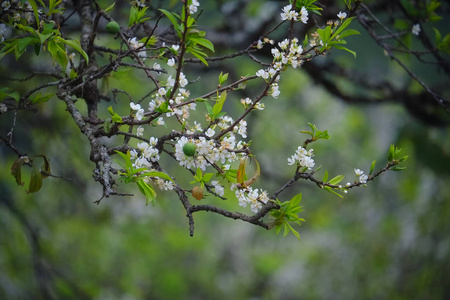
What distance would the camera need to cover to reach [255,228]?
7566 mm

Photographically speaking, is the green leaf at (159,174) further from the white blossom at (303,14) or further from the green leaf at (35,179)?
Answer: the white blossom at (303,14)

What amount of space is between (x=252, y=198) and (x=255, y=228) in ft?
21.2

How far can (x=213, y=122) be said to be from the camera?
126cm

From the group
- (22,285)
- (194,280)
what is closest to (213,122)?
(22,285)

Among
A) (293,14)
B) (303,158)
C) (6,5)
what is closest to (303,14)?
(293,14)

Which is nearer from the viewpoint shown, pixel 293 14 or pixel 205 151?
pixel 205 151

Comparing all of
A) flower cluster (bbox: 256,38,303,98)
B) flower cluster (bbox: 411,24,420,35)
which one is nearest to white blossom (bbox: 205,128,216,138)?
flower cluster (bbox: 256,38,303,98)

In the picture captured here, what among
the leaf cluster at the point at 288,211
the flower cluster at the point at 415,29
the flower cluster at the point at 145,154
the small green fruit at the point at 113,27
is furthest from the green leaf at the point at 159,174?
the flower cluster at the point at 415,29

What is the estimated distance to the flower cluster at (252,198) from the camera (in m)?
1.24

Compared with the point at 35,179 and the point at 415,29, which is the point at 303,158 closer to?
the point at 35,179

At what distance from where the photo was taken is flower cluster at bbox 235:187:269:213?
124 cm

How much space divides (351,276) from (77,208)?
127 inches

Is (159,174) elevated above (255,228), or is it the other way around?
(255,228)

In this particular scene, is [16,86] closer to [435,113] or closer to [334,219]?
[435,113]
